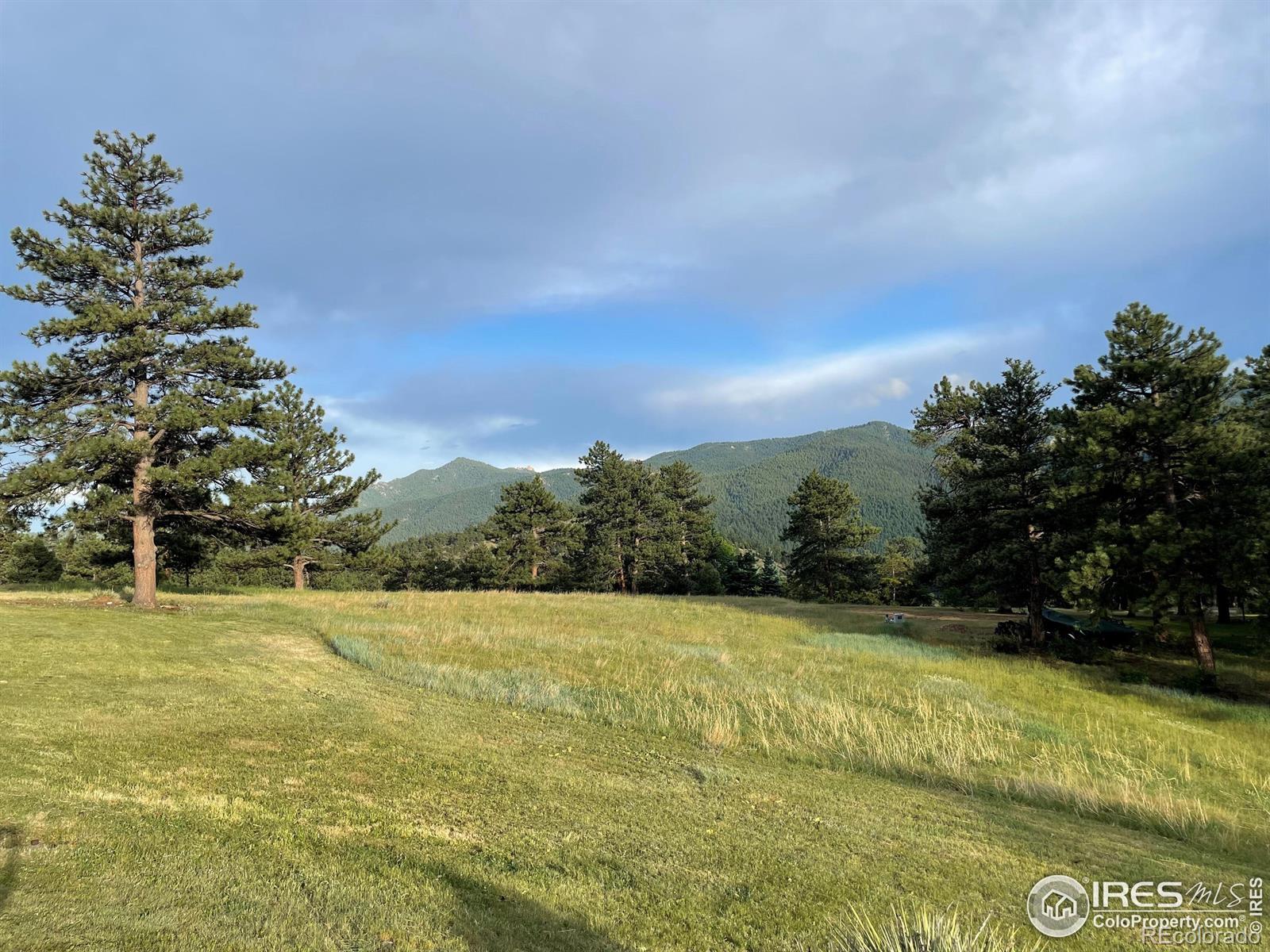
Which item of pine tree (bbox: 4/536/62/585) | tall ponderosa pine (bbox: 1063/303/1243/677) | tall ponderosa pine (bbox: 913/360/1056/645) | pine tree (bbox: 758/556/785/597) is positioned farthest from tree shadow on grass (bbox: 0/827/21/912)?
pine tree (bbox: 758/556/785/597)

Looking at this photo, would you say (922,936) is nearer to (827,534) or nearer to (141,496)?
(141,496)

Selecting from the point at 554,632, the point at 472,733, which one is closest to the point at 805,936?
the point at 472,733

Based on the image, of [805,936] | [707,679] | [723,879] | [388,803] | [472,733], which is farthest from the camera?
[707,679]

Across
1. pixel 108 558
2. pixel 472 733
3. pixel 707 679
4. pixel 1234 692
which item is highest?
pixel 108 558

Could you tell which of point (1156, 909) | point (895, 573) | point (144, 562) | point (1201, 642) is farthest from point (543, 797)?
point (895, 573)

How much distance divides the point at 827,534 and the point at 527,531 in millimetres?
26914

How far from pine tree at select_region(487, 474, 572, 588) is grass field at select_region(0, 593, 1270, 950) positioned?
1518 inches

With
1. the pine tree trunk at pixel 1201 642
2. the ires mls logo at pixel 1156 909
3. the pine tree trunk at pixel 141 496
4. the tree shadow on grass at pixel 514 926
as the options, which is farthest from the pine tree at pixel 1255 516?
the pine tree trunk at pixel 141 496

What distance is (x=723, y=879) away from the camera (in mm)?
4957

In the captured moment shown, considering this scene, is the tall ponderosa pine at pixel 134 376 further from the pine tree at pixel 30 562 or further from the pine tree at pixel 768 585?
the pine tree at pixel 768 585

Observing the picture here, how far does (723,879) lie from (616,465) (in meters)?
53.3

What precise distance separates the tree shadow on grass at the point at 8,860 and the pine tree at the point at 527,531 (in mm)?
50775

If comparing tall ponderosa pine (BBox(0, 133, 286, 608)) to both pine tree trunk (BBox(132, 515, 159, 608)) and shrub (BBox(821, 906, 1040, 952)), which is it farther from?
shrub (BBox(821, 906, 1040, 952))

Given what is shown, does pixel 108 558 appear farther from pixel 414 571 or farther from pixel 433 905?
pixel 414 571
